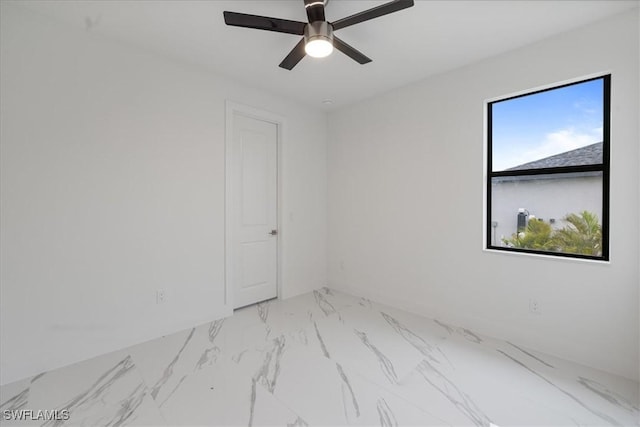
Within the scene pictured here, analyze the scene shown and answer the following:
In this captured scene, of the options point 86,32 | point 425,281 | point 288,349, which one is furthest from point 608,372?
point 86,32

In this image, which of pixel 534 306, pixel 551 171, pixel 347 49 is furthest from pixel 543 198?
pixel 347 49

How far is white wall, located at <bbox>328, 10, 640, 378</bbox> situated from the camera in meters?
2.08

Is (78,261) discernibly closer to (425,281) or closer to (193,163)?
(193,163)

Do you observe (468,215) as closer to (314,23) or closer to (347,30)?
(347,30)

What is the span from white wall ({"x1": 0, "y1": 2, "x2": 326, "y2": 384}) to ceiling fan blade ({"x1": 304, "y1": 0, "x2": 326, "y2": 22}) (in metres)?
1.60

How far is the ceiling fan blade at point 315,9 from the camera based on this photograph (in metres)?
1.76

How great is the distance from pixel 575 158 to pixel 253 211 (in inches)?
122

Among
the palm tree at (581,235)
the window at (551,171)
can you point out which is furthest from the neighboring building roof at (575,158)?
the palm tree at (581,235)

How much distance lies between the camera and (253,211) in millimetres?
3510

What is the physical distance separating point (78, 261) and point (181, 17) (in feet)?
6.64

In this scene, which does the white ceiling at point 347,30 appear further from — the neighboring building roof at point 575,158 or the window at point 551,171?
the neighboring building roof at point 575,158

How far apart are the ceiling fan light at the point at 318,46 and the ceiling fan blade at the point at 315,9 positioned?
116 millimetres

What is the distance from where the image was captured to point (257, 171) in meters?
3.54

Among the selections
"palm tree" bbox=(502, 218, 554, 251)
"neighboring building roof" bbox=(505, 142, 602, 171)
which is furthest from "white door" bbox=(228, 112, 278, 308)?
"neighboring building roof" bbox=(505, 142, 602, 171)
